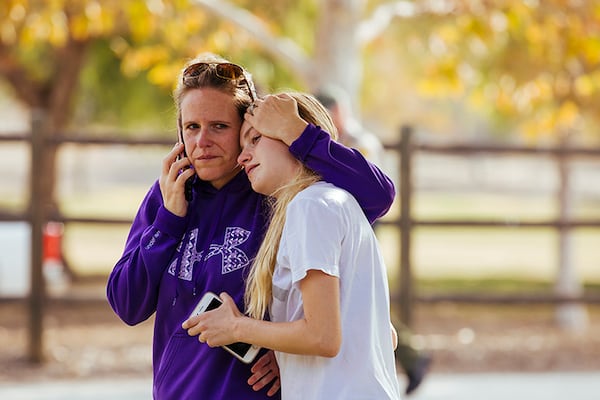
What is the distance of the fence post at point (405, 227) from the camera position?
25.5 feet

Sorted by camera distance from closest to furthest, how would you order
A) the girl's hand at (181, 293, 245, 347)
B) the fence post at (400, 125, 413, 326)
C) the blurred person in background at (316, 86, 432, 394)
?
the girl's hand at (181, 293, 245, 347) < the blurred person in background at (316, 86, 432, 394) < the fence post at (400, 125, 413, 326)

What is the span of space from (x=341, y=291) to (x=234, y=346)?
286mm

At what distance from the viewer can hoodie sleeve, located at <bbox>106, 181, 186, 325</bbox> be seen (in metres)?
2.32

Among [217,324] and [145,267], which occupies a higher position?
[145,267]

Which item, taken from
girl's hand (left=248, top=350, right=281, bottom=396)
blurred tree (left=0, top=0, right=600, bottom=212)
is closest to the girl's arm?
girl's hand (left=248, top=350, right=281, bottom=396)

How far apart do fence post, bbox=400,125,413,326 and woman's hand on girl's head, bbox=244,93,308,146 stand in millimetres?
5584

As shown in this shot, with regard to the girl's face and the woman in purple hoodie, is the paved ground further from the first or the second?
the girl's face

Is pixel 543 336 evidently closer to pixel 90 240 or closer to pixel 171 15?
pixel 171 15

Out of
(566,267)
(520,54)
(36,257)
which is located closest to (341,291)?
(36,257)

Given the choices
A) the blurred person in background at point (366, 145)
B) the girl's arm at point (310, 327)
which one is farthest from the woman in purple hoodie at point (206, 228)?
the blurred person in background at point (366, 145)

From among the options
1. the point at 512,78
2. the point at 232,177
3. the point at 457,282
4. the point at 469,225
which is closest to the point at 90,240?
the point at 457,282

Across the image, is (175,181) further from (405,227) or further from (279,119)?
(405,227)

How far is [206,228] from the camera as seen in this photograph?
2379 mm

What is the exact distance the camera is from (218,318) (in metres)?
2.21
